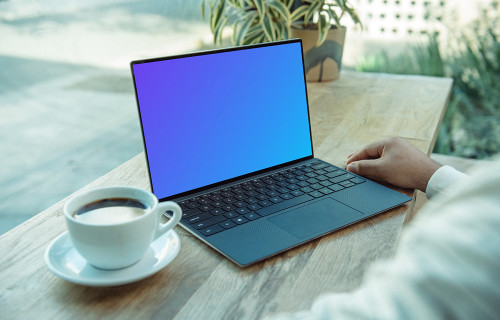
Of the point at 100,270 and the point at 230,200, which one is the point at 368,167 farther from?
the point at 100,270

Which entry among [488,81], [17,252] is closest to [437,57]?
[488,81]

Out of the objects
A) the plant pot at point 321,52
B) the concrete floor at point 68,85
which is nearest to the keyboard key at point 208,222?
the concrete floor at point 68,85

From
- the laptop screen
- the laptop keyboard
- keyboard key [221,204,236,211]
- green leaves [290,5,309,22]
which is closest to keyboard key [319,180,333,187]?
the laptop keyboard

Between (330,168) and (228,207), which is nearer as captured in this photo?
(228,207)

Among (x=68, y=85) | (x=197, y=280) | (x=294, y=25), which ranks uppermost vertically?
(x=294, y=25)

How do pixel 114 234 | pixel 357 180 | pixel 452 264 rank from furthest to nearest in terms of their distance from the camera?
pixel 357 180 < pixel 114 234 < pixel 452 264

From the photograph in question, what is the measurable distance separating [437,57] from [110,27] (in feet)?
5.72

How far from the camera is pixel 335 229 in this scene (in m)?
0.76

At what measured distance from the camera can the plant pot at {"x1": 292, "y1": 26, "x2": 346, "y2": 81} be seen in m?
1.62

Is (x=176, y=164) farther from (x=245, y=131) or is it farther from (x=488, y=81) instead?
(x=488, y=81)

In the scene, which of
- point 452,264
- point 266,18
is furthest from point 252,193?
point 266,18

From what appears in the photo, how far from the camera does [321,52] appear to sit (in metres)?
1.64

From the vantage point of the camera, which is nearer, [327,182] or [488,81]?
[327,182]

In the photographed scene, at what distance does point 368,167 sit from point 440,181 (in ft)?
0.45
